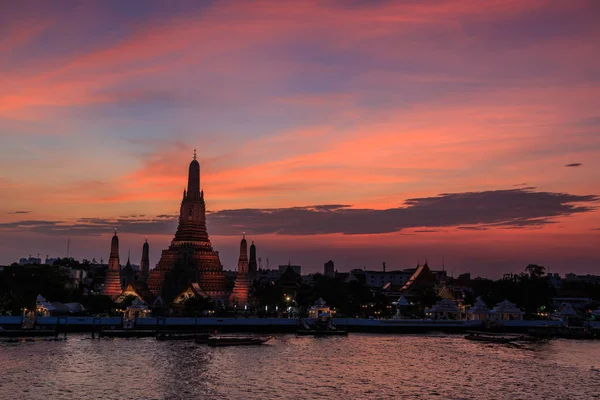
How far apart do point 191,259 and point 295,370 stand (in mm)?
77494

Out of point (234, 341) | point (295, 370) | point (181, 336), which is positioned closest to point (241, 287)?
point (181, 336)

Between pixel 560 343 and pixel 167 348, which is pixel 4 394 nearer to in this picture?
pixel 167 348

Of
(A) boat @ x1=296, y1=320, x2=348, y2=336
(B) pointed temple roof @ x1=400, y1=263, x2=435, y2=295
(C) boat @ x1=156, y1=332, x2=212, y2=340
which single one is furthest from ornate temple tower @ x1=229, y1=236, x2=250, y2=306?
(C) boat @ x1=156, y1=332, x2=212, y2=340


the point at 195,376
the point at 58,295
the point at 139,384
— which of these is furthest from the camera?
the point at 58,295

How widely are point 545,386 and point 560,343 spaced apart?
38407mm

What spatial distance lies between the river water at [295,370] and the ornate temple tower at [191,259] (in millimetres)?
41339

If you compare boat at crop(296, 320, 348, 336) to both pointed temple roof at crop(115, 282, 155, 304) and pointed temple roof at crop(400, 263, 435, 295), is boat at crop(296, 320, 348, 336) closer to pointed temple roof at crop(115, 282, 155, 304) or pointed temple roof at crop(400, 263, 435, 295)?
pointed temple roof at crop(115, 282, 155, 304)

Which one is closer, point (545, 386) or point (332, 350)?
point (545, 386)

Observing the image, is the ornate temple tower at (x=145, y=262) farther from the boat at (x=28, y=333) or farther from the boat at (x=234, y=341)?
the boat at (x=234, y=341)

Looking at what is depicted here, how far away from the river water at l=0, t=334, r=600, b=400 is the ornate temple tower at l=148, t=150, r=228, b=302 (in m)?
41.3

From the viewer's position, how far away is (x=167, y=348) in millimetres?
80188

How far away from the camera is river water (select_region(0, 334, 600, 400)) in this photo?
5381cm

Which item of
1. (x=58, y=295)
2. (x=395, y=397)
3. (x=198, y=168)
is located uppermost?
(x=198, y=168)

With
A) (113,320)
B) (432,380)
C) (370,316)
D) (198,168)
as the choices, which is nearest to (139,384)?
(432,380)
